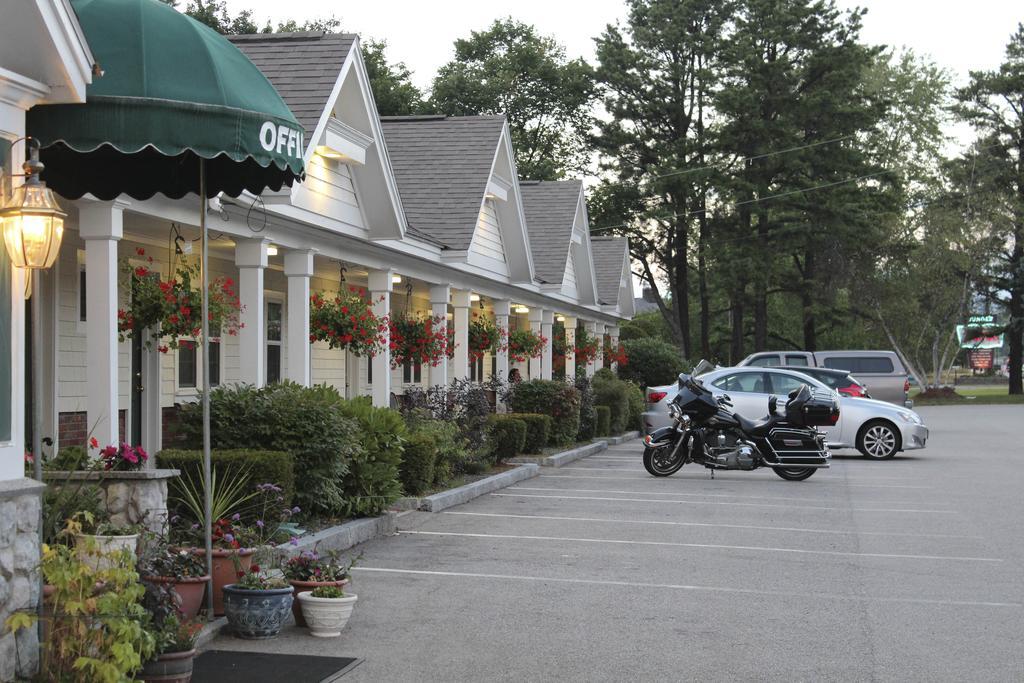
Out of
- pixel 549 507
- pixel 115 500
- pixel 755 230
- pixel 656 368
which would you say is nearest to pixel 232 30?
pixel 656 368

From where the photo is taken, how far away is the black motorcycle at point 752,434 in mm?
19125

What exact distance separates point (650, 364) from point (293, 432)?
31.0 metres

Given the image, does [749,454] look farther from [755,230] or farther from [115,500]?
[755,230]

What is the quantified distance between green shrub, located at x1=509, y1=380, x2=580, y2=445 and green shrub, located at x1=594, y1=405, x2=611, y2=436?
4.01 meters

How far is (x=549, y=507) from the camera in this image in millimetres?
15539

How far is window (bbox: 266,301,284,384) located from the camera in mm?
21422

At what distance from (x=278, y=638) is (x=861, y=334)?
72.0 meters

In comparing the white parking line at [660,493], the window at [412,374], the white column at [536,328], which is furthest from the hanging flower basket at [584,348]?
the white parking line at [660,493]

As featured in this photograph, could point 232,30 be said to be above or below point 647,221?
above

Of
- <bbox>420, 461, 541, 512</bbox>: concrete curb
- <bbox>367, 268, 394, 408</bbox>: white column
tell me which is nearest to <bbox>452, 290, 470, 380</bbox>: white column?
<bbox>420, 461, 541, 512</bbox>: concrete curb

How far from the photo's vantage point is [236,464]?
423 inches

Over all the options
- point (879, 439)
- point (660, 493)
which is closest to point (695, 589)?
point (660, 493)

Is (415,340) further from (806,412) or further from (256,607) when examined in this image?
(256,607)

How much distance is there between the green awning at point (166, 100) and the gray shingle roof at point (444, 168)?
46.3 ft
